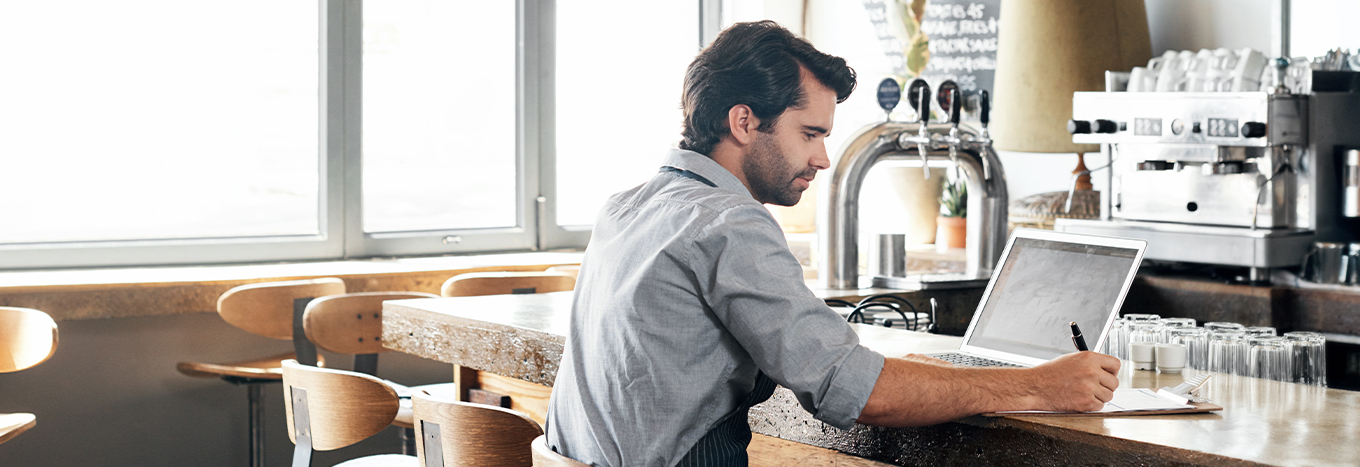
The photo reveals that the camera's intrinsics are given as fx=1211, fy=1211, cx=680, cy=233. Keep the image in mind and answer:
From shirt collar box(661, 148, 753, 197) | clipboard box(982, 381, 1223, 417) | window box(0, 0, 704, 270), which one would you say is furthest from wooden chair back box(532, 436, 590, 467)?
window box(0, 0, 704, 270)

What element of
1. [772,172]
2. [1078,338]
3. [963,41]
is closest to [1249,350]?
[1078,338]

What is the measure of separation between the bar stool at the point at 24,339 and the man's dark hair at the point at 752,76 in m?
2.03

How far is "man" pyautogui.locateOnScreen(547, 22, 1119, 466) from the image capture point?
1.25 m

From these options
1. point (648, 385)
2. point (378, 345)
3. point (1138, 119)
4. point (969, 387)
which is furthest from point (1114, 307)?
point (378, 345)

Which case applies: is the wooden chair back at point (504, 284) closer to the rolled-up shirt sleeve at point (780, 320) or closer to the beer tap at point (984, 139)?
the beer tap at point (984, 139)

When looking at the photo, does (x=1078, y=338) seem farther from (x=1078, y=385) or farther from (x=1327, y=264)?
(x=1327, y=264)

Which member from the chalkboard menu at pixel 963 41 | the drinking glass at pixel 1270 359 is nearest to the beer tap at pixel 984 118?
the drinking glass at pixel 1270 359

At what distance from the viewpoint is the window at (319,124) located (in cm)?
359

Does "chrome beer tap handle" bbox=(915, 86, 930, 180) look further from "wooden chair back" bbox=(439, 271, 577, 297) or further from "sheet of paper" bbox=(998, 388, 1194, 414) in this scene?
"sheet of paper" bbox=(998, 388, 1194, 414)

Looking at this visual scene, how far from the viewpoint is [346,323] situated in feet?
9.46

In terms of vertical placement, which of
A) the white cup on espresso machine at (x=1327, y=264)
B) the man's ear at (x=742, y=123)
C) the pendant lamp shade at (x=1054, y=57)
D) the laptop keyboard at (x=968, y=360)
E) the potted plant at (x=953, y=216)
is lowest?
the laptop keyboard at (x=968, y=360)

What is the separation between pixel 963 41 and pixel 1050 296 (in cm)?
289

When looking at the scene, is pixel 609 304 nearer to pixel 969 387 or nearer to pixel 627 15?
pixel 969 387

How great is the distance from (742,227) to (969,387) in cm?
30
